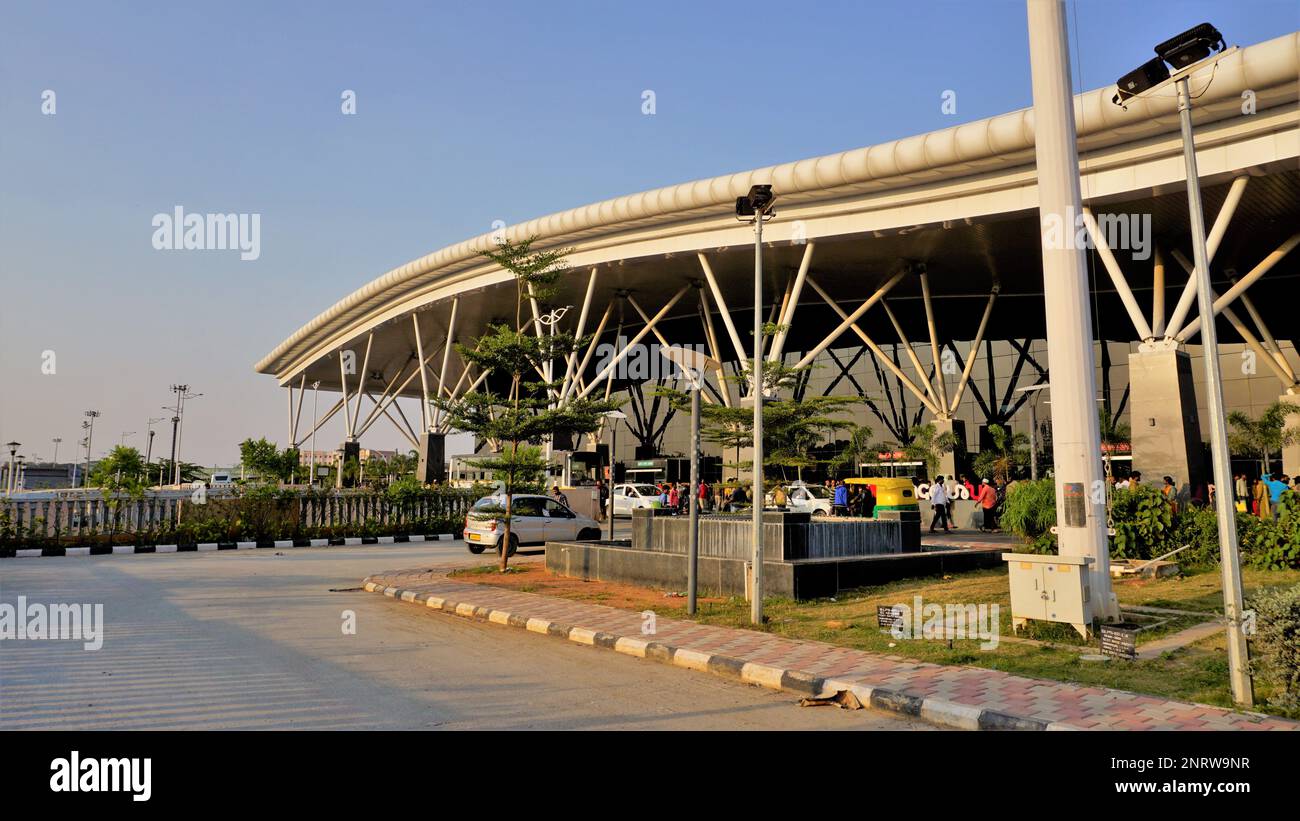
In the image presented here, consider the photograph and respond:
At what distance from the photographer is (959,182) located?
24.0 meters

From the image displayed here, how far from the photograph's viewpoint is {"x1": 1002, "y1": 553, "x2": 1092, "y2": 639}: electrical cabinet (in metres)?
8.42

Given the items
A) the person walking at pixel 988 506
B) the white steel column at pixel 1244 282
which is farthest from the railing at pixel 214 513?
the white steel column at pixel 1244 282

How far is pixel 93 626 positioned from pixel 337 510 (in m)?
16.8

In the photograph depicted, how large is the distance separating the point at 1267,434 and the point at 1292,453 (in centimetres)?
92

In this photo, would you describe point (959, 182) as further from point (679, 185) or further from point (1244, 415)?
point (1244, 415)

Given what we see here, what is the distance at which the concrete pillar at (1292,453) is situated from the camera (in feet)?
87.0

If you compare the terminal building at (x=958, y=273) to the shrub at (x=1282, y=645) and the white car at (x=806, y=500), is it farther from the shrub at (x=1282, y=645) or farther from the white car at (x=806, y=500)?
the shrub at (x=1282, y=645)

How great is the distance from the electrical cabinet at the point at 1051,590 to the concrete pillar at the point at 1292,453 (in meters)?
24.0

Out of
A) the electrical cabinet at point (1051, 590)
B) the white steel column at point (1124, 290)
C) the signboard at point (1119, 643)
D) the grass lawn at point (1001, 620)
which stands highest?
the white steel column at point (1124, 290)

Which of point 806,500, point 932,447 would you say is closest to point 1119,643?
point 806,500

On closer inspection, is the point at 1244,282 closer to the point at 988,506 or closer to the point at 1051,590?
the point at 988,506

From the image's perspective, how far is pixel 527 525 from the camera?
20.7 meters
